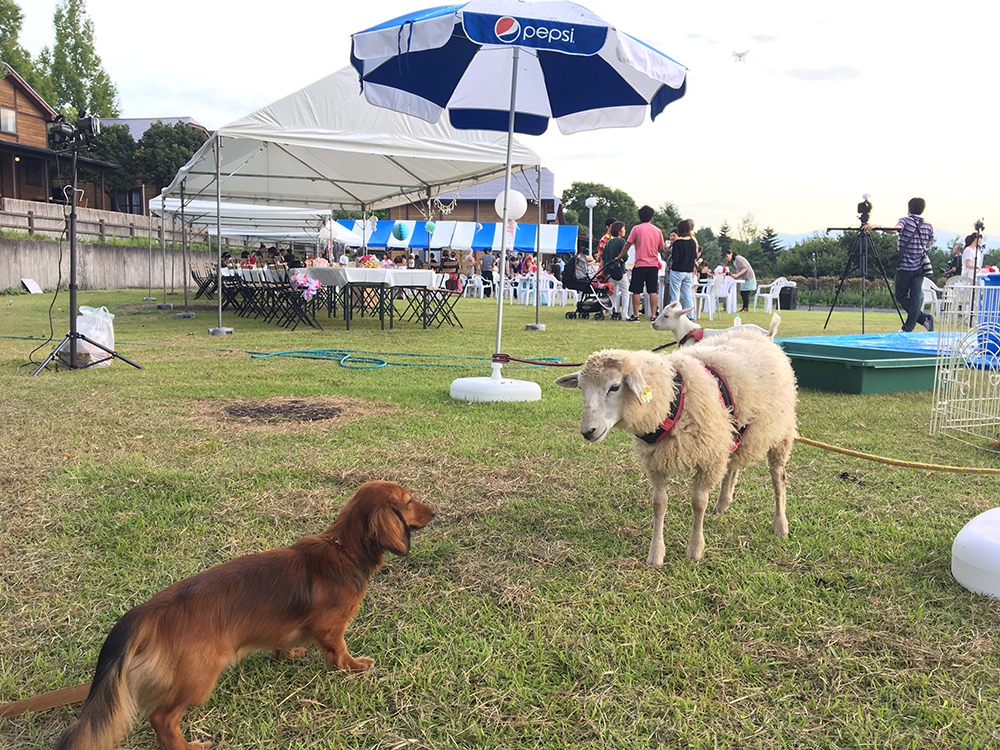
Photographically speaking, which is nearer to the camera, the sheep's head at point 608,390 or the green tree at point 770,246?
the sheep's head at point 608,390

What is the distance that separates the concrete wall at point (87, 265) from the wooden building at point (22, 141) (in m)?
8.72

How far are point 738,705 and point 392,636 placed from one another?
1.03m

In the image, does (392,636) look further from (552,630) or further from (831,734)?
(831,734)

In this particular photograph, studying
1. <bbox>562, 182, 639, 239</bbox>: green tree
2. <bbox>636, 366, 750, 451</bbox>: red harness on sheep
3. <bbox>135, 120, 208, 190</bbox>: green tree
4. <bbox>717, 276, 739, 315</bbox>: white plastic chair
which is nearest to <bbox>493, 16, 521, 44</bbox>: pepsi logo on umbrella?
<bbox>636, 366, 750, 451</bbox>: red harness on sheep

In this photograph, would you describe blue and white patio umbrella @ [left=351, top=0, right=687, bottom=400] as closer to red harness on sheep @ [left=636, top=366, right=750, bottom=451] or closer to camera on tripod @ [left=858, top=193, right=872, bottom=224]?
red harness on sheep @ [left=636, top=366, right=750, bottom=451]

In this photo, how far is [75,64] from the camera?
43.8 meters

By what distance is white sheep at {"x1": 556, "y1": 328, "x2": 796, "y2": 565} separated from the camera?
7.97ft

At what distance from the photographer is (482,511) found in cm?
305

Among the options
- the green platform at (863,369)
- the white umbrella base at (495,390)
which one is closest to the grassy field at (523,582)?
the white umbrella base at (495,390)

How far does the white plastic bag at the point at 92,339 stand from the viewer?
6.59 m

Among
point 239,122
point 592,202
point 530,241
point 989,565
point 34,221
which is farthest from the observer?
point 530,241

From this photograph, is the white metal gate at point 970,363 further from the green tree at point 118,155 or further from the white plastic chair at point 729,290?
the green tree at point 118,155

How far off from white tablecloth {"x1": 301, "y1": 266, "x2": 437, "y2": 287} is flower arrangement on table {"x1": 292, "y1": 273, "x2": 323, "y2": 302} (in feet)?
0.27

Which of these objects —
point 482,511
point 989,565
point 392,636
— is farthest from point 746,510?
point 392,636
